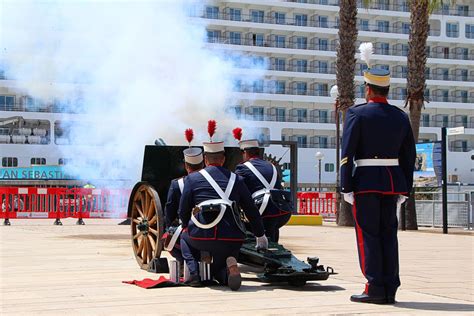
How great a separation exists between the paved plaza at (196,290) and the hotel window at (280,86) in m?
52.5

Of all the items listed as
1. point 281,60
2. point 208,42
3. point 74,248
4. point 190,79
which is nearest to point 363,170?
point 74,248

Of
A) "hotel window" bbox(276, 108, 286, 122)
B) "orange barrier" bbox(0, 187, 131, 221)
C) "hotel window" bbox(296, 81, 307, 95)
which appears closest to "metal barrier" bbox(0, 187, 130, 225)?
"orange barrier" bbox(0, 187, 131, 221)

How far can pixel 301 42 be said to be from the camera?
66750 millimetres

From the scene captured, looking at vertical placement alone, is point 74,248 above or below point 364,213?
below

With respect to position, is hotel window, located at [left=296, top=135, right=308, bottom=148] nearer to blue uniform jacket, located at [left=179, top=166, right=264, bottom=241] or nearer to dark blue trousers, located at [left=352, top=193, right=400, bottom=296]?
blue uniform jacket, located at [left=179, top=166, right=264, bottom=241]

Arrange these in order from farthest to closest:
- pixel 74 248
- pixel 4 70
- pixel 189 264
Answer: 1. pixel 4 70
2. pixel 74 248
3. pixel 189 264

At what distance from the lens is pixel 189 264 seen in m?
7.21

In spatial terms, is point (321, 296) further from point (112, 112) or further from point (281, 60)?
point (281, 60)

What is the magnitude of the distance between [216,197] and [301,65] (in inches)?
2338

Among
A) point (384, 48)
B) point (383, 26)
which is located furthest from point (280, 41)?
point (383, 26)

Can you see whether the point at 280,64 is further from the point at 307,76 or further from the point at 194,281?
the point at 194,281

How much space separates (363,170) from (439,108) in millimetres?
64770

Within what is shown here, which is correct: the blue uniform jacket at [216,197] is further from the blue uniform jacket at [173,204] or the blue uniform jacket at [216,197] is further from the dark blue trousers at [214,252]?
the blue uniform jacket at [173,204]

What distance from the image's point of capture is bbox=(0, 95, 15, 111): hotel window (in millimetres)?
54719
